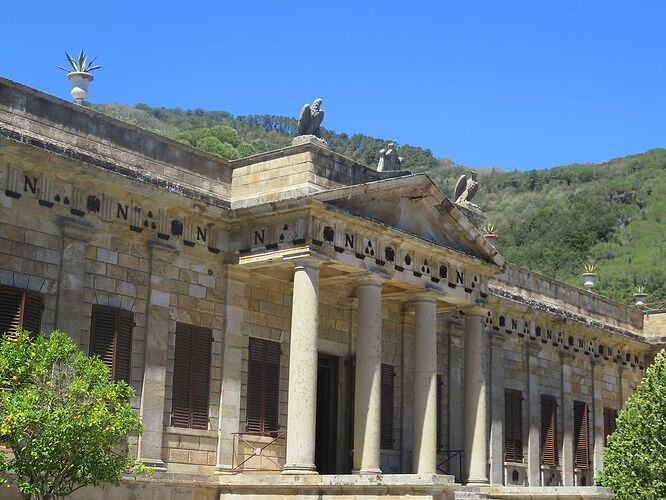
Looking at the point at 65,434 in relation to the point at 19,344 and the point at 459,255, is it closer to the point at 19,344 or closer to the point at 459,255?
the point at 19,344

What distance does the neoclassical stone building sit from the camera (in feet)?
63.2

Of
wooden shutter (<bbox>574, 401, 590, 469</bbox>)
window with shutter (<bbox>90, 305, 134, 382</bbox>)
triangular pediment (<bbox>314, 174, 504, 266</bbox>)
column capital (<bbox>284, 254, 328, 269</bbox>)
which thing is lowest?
wooden shutter (<bbox>574, 401, 590, 469</bbox>)

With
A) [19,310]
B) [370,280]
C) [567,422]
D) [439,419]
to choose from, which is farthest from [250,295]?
[567,422]

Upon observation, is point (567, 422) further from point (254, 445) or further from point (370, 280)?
point (254, 445)

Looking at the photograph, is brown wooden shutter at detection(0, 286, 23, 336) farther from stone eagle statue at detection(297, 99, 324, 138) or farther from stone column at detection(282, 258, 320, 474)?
stone eagle statue at detection(297, 99, 324, 138)

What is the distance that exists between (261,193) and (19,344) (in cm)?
771

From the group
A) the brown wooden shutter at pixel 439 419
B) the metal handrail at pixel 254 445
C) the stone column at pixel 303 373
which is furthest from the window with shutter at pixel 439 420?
the stone column at pixel 303 373

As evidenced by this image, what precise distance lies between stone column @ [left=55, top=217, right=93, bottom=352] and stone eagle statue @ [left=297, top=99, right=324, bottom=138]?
5.29 meters

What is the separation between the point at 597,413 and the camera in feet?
113

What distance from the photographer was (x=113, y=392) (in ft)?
53.6

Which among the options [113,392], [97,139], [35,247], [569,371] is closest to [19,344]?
[113,392]

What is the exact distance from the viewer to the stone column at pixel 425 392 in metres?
23.6

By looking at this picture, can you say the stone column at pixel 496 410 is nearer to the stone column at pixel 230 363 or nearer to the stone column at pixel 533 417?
the stone column at pixel 533 417

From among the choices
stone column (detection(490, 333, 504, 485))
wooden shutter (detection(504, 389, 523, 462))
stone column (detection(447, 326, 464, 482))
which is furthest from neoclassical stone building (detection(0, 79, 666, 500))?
wooden shutter (detection(504, 389, 523, 462))
